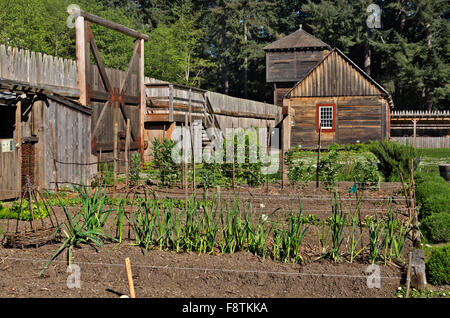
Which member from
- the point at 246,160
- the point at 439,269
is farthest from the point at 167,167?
the point at 439,269

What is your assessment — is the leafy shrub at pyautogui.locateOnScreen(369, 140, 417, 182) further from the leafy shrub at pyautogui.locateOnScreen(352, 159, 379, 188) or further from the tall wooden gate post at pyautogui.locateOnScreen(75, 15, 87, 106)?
the tall wooden gate post at pyautogui.locateOnScreen(75, 15, 87, 106)

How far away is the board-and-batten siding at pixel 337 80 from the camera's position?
26234 mm

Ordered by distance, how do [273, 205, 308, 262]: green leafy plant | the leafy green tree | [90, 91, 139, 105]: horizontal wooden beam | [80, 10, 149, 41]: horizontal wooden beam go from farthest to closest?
the leafy green tree
[90, 91, 139, 105]: horizontal wooden beam
[80, 10, 149, 41]: horizontal wooden beam
[273, 205, 308, 262]: green leafy plant

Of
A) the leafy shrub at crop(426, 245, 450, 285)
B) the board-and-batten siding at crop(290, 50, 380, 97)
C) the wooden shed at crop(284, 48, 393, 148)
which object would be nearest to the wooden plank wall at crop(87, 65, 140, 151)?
the leafy shrub at crop(426, 245, 450, 285)

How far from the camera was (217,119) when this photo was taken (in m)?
23.9

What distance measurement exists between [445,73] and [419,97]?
6.47 metres

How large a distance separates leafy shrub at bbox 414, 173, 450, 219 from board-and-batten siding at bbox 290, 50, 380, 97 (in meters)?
16.0

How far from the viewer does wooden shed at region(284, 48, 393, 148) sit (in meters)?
26.3

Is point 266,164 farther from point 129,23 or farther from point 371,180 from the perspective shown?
point 129,23

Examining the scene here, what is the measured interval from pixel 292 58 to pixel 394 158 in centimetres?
2812

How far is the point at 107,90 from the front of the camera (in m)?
15.0

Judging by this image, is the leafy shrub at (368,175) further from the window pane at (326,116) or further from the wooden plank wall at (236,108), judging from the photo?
the window pane at (326,116)
